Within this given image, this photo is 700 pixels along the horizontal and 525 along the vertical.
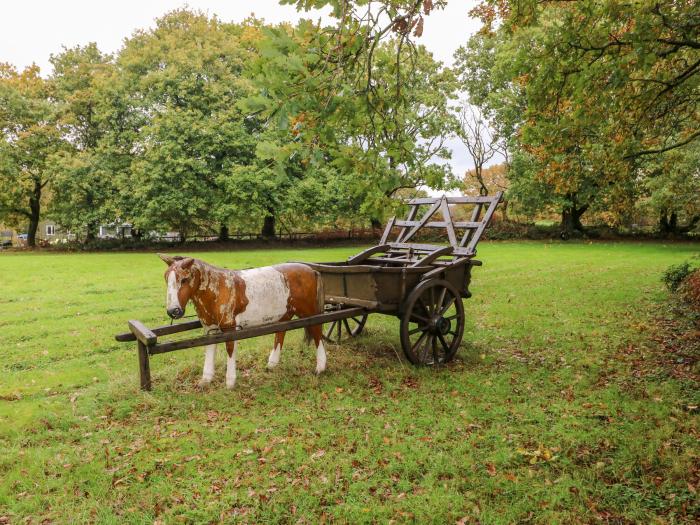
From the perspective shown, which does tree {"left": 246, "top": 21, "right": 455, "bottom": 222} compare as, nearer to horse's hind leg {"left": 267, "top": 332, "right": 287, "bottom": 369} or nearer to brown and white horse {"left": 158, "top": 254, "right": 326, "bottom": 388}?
brown and white horse {"left": 158, "top": 254, "right": 326, "bottom": 388}

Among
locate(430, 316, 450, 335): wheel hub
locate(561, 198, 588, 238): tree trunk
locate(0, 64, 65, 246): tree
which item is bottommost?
locate(430, 316, 450, 335): wheel hub

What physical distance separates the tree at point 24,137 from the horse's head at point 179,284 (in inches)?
1252

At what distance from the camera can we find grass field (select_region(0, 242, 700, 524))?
3.83 m

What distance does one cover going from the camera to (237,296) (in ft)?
19.0

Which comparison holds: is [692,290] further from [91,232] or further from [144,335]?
[91,232]

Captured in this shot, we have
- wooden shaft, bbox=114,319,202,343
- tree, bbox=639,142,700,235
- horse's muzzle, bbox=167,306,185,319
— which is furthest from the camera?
tree, bbox=639,142,700,235

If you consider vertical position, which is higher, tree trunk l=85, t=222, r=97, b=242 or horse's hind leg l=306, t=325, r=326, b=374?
tree trunk l=85, t=222, r=97, b=242

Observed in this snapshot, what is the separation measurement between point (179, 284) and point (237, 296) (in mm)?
761

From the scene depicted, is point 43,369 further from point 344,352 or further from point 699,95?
point 699,95

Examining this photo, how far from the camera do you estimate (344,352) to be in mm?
7711

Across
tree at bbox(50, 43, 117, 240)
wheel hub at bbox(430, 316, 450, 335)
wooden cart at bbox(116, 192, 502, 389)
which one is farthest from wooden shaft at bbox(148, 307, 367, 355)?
tree at bbox(50, 43, 117, 240)

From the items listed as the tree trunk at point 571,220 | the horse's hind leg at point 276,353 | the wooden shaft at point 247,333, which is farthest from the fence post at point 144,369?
the tree trunk at point 571,220

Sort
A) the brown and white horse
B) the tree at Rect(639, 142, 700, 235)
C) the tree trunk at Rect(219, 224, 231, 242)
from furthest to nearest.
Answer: the tree trunk at Rect(219, 224, 231, 242) → the tree at Rect(639, 142, 700, 235) → the brown and white horse

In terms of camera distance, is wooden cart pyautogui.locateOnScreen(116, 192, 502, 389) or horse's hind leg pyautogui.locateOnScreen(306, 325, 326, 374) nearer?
wooden cart pyautogui.locateOnScreen(116, 192, 502, 389)
